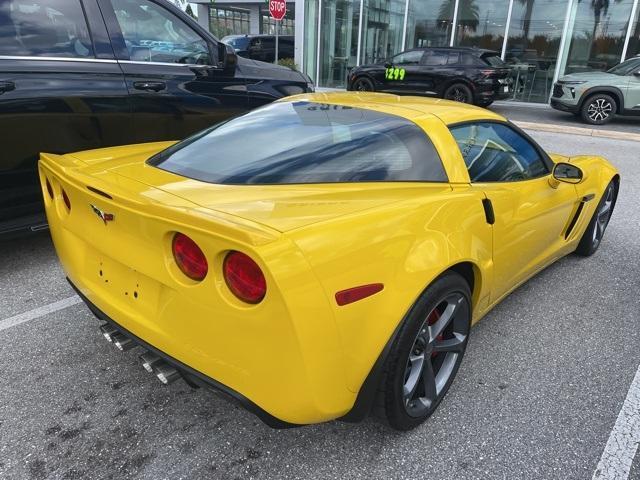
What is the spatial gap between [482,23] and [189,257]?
15504mm

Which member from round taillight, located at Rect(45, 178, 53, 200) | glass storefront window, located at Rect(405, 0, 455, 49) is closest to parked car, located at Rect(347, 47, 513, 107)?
glass storefront window, located at Rect(405, 0, 455, 49)

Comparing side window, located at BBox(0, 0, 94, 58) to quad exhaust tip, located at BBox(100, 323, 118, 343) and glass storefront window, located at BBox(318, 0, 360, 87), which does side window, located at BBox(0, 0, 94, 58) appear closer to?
quad exhaust tip, located at BBox(100, 323, 118, 343)

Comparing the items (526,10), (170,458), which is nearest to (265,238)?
(170,458)

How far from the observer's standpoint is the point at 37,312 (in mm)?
2994

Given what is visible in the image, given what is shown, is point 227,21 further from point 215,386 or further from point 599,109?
point 215,386

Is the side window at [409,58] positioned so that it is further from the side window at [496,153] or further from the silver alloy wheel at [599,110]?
the side window at [496,153]

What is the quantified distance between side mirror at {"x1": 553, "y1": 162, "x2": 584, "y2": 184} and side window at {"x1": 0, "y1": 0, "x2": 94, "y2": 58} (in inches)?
133

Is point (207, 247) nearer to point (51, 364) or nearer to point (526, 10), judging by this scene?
A: point (51, 364)

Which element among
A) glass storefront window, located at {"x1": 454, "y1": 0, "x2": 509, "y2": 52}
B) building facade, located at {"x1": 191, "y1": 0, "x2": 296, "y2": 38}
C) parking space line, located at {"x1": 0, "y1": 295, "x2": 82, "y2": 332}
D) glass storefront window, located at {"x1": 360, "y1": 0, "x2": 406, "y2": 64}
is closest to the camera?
parking space line, located at {"x1": 0, "y1": 295, "x2": 82, "y2": 332}

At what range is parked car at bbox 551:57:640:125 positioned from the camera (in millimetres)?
11055

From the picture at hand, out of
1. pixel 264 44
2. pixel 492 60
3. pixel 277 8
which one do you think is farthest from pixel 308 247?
pixel 264 44

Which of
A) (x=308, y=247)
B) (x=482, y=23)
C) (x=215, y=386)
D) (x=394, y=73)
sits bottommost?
(x=215, y=386)

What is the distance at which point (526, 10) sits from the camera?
1405cm

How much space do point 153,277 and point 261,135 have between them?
993 mm
